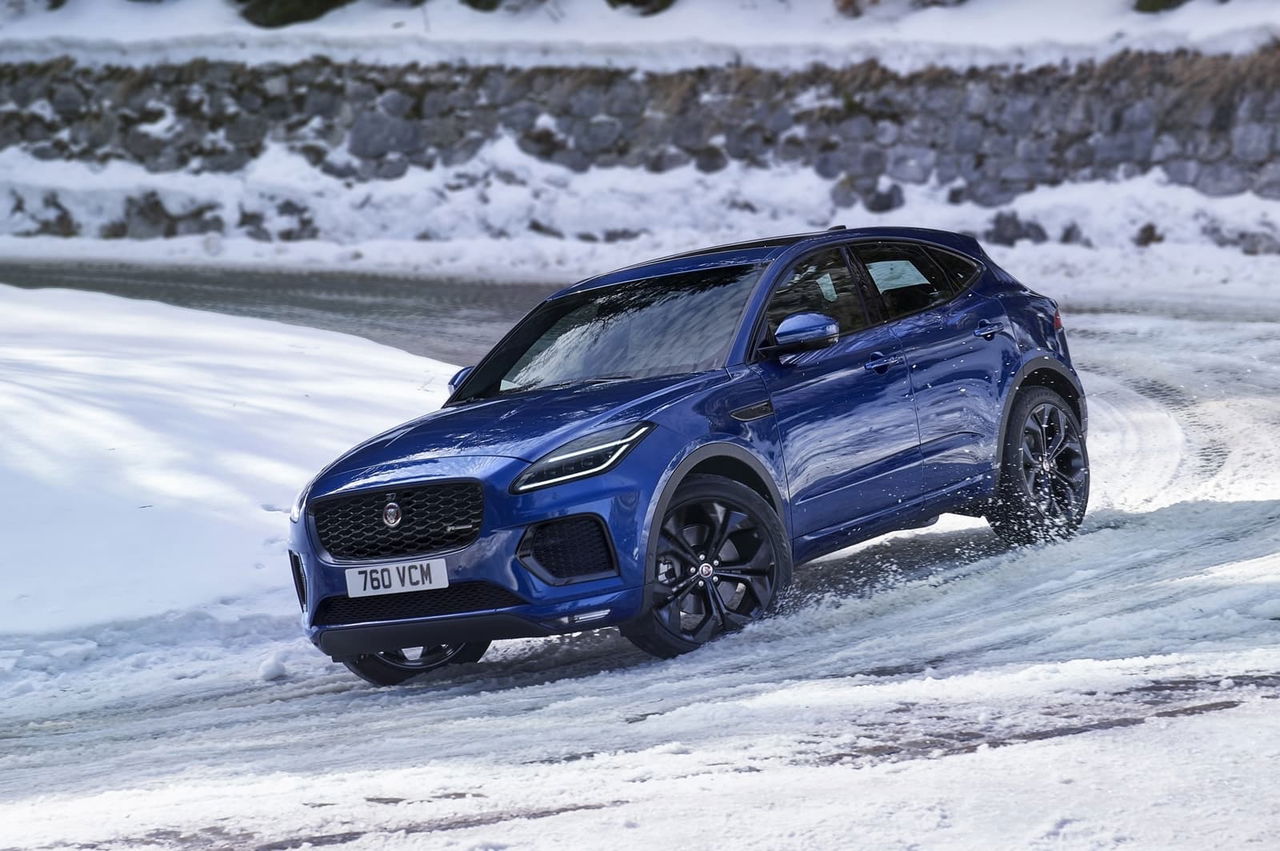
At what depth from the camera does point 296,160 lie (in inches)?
925

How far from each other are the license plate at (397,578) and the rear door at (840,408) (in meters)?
1.50

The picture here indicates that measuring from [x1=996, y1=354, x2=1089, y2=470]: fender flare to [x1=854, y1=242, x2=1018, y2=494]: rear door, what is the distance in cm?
5

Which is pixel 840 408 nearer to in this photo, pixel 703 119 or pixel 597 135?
pixel 703 119

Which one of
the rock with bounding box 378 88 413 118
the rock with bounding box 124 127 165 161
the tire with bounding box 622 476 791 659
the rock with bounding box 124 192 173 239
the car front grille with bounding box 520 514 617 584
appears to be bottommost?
the tire with bounding box 622 476 791 659

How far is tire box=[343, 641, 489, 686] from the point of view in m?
6.88

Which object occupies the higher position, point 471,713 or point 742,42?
point 742,42

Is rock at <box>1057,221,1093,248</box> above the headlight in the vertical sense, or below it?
below

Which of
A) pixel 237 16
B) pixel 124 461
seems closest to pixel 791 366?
pixel 124 461

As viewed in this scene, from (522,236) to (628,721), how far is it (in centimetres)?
1684

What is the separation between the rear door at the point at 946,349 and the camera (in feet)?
25.0

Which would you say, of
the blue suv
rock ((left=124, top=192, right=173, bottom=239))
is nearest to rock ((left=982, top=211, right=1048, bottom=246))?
rock ((left=124, top=192, right=173, bottom=239))

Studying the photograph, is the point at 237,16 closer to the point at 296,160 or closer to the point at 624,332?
the point at 296,160

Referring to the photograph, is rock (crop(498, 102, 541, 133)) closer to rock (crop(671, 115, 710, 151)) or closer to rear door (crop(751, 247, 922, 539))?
rock (crop(671, 115, 710, 151))

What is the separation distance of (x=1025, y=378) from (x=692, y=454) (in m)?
2.64
